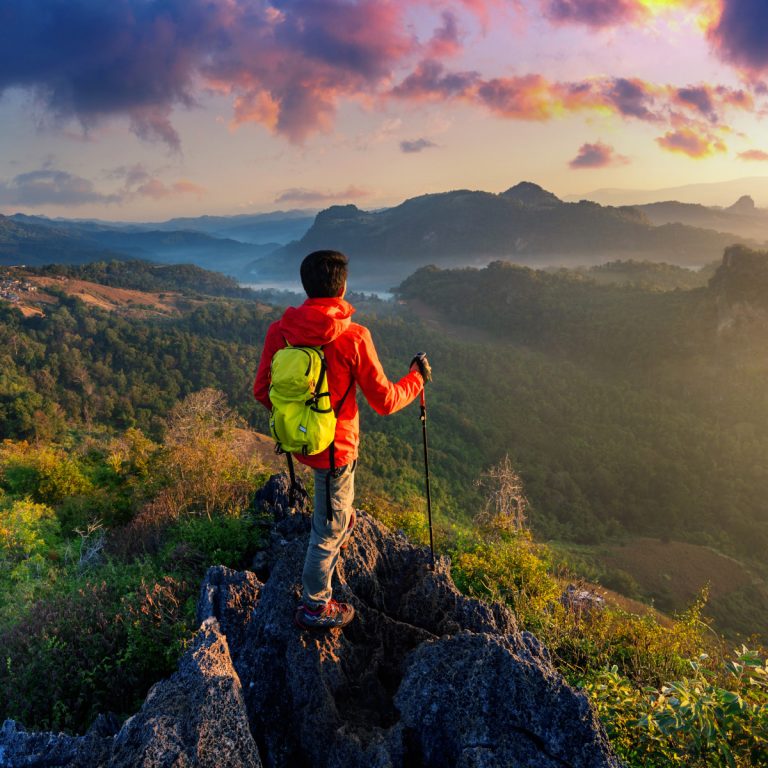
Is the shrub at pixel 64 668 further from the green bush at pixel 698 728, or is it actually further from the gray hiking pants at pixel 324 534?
the green bush at pixel 698 728

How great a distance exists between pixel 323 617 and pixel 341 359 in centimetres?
206

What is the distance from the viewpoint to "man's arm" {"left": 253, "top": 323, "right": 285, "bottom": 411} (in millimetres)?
3345

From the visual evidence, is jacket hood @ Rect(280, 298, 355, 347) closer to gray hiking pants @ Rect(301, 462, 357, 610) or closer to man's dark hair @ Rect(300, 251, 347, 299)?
man's dark hair @ Rect(300, 251, 347, 299)

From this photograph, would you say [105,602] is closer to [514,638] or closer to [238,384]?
[514,638]

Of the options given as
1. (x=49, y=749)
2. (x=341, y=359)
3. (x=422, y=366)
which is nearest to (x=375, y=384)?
(x=341, y=359)

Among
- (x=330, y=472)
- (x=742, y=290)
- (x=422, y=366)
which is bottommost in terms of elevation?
(x=330, y=472)

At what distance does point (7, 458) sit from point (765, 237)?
235 m

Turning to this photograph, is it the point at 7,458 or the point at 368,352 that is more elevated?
the point at 368,352

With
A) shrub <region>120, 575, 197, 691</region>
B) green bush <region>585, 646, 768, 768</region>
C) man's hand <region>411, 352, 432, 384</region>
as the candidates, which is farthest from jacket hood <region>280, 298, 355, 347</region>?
green bush <region>585, 646, 768, 768</region>

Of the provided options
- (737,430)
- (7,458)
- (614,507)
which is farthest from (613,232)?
(7,458)

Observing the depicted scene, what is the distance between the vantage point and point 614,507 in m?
32.9

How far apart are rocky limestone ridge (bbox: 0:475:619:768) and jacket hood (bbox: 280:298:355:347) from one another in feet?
7.29

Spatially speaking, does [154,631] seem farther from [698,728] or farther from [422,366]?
[698,728]

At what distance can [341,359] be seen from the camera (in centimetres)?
316
